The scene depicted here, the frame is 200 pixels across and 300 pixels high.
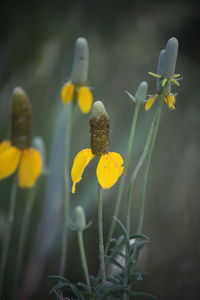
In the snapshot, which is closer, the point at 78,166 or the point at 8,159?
the point at 78,166

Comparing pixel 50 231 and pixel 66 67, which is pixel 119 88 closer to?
pixel 66 67

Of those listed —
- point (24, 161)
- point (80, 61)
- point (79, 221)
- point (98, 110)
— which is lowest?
point (79, 221)

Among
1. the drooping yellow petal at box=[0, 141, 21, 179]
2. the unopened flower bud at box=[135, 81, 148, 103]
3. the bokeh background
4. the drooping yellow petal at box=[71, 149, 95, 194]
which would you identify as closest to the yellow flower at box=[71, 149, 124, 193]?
the drooping yellow petal at box=[71, 149, 95, 194]

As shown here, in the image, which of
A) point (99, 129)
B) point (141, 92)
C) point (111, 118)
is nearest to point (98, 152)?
point (99, 129)

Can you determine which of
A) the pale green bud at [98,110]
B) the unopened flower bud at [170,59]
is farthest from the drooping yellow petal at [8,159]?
the unopened flower bud at [170,59]

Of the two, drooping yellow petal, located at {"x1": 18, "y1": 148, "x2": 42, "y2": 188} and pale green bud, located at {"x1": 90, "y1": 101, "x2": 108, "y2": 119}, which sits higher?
pale green bud, located at {"x1": 90, "y1": 101, "x2": 108, "y2": 119}

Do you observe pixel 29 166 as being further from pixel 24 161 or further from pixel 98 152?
pixel 98 152

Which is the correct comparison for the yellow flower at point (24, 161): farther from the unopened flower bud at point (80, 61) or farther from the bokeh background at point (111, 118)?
the bokeh background at point (111, 118)

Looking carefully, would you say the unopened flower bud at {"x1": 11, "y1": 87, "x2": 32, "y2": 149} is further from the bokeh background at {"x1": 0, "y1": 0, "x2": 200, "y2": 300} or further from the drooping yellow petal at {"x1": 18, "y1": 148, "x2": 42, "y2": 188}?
the bokeh background at {"x1": 0, "y1": 0, "x2": 200, "y2": 300}
